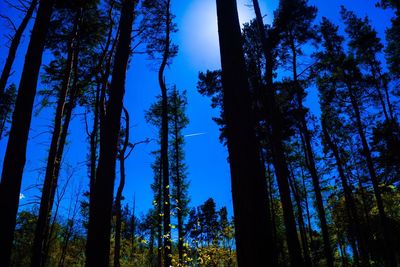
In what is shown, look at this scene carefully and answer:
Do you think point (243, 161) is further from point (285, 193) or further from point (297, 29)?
point (297, 29)

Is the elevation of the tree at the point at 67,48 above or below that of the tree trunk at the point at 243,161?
above

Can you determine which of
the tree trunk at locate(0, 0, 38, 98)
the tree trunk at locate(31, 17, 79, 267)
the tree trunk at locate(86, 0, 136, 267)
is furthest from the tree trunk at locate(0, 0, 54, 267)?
the tree trunk at locate(0, 0, 38, 98)

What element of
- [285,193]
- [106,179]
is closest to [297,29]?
[285,193]

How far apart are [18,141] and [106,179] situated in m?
2.11

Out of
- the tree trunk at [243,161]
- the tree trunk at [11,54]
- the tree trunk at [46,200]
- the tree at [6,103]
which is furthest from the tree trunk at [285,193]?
the tree at [6,103]

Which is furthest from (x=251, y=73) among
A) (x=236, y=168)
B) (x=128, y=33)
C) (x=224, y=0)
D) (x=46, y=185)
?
(x=236, y=168)

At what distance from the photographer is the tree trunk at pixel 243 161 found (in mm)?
1949

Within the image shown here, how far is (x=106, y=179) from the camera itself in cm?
479

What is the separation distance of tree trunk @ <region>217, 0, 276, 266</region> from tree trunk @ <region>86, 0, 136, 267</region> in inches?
121

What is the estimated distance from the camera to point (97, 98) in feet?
46.9

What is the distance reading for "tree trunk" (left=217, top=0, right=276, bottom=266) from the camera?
1.95 metres

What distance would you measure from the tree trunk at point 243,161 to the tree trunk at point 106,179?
307cm

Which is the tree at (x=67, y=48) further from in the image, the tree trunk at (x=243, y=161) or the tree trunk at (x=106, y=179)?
the tree trunk at (x=243, y=161)

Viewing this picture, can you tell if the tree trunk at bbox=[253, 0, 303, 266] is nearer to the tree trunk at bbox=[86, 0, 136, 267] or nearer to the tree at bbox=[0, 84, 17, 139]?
the tree trunk at bbox=[86, 0, 136, 267]
